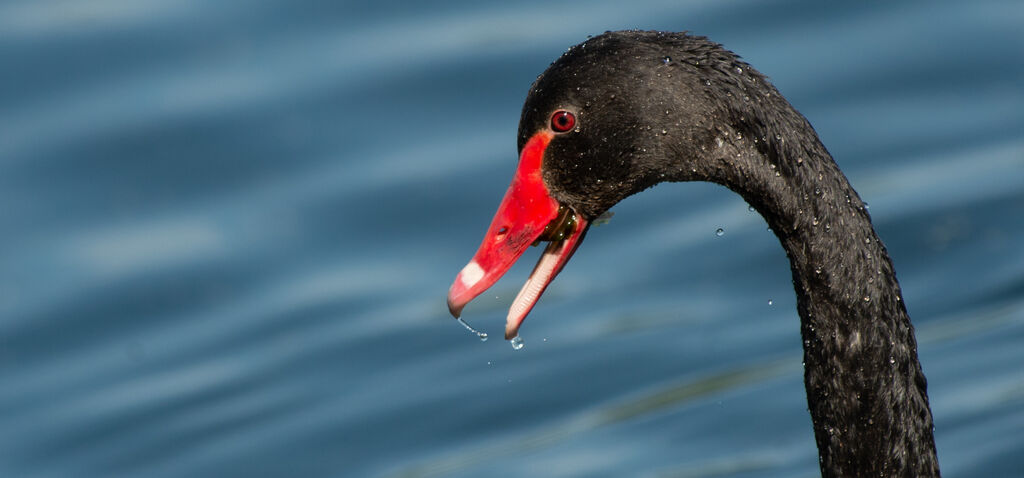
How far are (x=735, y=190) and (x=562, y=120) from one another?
58 centimetres

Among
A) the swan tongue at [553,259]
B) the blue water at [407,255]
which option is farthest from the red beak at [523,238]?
the blue water at [407,255]

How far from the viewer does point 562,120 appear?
4816 millimetres

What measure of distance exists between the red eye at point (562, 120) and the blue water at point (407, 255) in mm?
2534

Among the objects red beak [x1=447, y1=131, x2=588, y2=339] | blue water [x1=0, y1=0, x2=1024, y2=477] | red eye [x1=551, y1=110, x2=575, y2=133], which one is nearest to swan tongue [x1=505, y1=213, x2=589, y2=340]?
red beak [x1=447, y1=131, x2=588, y2=339]

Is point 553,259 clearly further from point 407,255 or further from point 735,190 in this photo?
point 407,255

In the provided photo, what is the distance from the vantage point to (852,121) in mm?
8469

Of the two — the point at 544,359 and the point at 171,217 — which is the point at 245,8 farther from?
the point at 544,359

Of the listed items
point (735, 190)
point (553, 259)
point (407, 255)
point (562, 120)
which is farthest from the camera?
point (407, 255)

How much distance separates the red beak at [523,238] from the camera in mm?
4957

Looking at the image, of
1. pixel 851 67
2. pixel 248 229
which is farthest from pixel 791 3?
pixel 248 229

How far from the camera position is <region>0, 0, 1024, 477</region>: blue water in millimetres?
7262

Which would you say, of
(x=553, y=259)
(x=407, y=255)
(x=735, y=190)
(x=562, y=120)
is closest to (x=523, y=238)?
(x=553, y=259)

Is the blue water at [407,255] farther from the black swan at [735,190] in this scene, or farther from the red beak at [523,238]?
the red beak at [523,238]

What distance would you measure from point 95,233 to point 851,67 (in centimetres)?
397
